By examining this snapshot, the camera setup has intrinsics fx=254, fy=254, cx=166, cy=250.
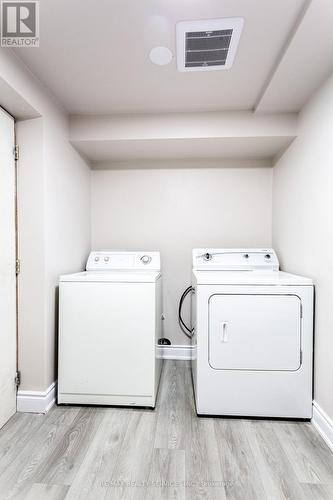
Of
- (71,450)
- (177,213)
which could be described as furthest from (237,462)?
(177,213)

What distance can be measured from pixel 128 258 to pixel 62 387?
3.62ft

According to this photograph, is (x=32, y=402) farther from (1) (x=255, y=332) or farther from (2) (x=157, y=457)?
(1) (x=255, y=332)

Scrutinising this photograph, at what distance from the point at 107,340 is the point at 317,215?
1583 millimetres

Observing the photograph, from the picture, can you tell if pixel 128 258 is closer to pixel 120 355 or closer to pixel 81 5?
pixel 120 355

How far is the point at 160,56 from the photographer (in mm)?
1401

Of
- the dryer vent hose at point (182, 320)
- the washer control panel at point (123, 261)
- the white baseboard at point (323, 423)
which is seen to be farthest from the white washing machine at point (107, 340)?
the white baseboard at point (323, 423)

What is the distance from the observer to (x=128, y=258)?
2320 millimetres

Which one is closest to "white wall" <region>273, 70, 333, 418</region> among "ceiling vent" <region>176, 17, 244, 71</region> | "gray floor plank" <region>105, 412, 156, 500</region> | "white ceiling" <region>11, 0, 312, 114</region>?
"white ceiling" <region>11, 0, 312, 114</region>

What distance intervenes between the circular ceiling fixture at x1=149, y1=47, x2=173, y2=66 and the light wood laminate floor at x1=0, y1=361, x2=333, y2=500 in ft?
7.00

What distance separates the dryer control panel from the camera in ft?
7.18

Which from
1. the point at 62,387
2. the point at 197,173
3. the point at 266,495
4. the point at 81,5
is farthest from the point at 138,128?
the point at 266,495

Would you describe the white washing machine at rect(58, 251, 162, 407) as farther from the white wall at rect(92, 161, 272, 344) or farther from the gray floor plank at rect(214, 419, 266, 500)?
the white wall at rect(92, 161, 272, 344)

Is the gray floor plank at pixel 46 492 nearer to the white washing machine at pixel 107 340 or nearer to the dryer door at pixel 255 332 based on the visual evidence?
the white washing machine at pixel 107 340

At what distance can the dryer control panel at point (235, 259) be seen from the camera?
86.2 inches
